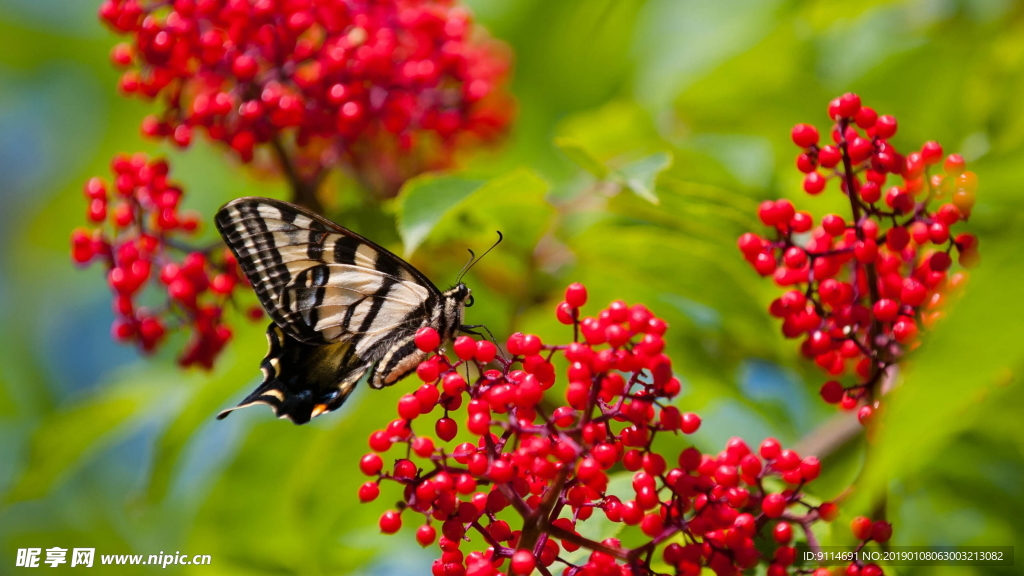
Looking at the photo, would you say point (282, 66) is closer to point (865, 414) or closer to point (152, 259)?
point (152, 259)

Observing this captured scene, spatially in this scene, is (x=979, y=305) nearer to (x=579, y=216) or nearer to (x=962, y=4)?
(x=579, y=216)

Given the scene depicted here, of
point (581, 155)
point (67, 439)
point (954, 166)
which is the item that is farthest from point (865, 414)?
point (67, 439)

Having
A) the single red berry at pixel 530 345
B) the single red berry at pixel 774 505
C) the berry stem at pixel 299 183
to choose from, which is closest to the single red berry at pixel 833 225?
the single red berry at pixel 774 505

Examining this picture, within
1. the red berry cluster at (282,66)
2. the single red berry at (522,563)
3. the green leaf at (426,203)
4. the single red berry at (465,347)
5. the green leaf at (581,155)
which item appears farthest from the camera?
the red berry cluster at (282,66)

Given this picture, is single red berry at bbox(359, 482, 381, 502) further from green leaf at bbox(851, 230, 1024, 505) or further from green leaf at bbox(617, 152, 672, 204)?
green leaf at bbox(851, 230, 1024, 505)

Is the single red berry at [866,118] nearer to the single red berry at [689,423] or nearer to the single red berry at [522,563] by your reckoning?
the single red berry at [689,423]

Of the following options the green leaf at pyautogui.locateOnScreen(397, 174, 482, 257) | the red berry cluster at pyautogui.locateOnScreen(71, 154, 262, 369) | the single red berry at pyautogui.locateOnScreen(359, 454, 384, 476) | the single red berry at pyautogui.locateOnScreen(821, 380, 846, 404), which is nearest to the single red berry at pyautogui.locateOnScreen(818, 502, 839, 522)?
the single red berry at pyautogui.locateOnScreen(821, 380, 846, 404)
